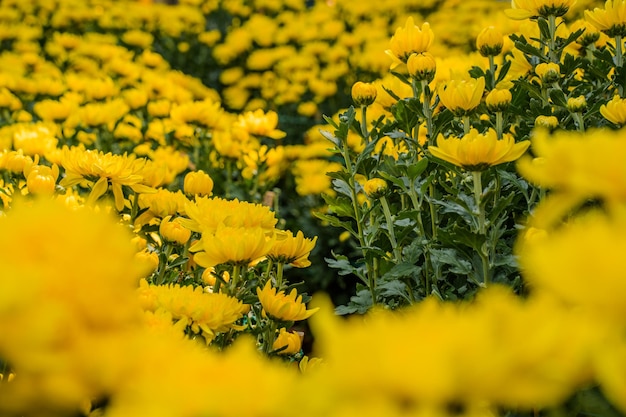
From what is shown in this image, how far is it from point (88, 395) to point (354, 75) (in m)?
4.35

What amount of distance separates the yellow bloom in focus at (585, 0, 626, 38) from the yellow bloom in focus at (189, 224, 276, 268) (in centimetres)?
93

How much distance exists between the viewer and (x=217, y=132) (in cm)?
279

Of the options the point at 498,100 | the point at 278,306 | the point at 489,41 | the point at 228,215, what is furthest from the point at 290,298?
the point at 489,41

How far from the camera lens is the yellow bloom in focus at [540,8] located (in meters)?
1.53

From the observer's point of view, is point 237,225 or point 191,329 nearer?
point 191,329

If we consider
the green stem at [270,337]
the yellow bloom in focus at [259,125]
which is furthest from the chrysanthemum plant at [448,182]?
the yellow bloom in focus at [259,125]

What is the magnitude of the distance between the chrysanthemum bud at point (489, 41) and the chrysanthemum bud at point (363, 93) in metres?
0.26

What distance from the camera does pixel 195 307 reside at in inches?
37.2

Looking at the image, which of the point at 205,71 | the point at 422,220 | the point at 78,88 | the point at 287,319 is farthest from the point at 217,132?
the point at 205,71

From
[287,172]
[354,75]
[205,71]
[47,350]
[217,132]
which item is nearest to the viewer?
[47,350]

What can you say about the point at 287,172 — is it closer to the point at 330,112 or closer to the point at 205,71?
the point at 330,112

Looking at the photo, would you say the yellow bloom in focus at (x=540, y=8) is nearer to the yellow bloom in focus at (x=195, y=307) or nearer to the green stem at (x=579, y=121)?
the green stem at (x=579, y=121)

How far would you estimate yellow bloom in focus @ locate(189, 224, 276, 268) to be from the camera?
1.01 metres

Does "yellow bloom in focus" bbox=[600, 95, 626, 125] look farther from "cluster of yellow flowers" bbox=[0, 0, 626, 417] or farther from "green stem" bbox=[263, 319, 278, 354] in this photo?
"green stem" bbox=[263, 319, 278, 354]
